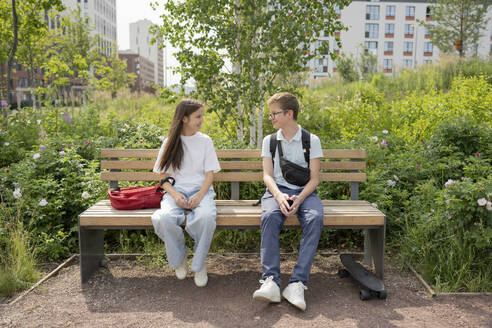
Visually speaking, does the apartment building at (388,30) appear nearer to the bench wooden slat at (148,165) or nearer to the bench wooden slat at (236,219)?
the bench wooden slat at (148,165)

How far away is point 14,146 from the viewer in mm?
5855

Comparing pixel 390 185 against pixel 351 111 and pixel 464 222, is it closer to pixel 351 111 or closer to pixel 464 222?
pixel 464 222

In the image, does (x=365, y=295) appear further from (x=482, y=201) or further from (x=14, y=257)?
(x=14, y=257)

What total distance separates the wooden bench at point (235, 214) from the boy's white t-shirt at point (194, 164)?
320mm

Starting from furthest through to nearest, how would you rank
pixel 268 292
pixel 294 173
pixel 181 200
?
pixel 294 173, pixel 181 200, pixel 268 292

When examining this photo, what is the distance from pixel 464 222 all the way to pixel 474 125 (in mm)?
1630

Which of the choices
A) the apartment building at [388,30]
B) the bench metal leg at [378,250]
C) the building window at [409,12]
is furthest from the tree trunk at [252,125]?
the building window at [409,12]

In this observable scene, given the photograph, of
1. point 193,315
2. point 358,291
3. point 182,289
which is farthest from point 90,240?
point 358,291

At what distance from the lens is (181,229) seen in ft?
10.9

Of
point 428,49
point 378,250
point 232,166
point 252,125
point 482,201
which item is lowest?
point 378,250

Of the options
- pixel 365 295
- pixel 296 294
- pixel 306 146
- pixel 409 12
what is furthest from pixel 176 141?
pixel 409 12

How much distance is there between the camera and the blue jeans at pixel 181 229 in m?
3.28

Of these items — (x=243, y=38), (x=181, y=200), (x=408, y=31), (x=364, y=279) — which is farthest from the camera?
(x=408, y=31)

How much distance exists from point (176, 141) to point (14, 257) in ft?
5.50
